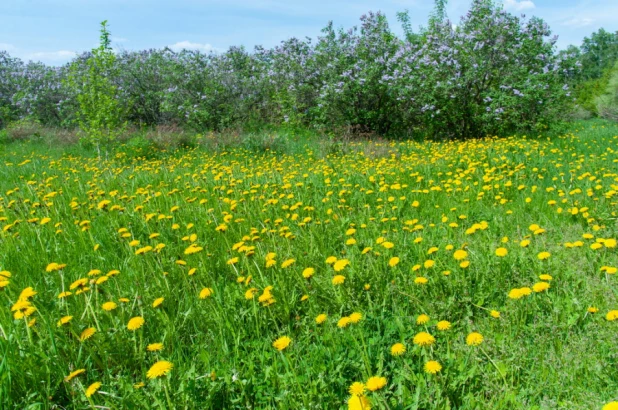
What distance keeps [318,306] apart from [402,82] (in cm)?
901

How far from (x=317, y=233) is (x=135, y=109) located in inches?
558

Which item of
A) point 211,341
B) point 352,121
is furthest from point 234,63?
point 211,341

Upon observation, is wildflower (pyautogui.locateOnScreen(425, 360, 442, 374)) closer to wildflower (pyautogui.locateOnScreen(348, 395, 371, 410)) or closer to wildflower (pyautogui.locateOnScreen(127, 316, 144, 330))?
wildflower (pyautogui.locateOnScreen(348, 395, 371, 410))

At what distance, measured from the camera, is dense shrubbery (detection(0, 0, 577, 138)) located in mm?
9641

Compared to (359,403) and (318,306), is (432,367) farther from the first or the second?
(318,306)

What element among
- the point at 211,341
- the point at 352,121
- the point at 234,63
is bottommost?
the point at 211,341

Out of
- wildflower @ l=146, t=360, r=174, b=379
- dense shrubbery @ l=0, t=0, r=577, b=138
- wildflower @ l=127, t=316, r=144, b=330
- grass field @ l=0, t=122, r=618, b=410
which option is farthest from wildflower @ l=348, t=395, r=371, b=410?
dense shrubbery @ l=0, t=0, r=577, b=138

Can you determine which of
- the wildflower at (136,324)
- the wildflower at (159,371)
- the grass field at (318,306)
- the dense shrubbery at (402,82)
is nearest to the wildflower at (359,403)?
the grass field at (318,306)

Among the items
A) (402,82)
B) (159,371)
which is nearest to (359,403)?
(159,371)

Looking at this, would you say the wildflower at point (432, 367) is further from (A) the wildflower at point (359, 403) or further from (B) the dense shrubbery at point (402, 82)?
(B) the dense shrubbery at point (402, 82)

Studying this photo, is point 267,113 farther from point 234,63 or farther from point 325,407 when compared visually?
point 325,407

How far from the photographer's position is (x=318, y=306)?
2.32 metres

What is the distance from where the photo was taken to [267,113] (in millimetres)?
13836

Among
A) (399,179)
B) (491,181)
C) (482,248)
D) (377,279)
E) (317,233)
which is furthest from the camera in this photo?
(399,179)
